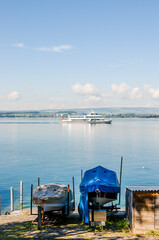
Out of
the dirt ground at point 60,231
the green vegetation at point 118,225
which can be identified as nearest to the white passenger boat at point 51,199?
the dirt ground at point 60,231

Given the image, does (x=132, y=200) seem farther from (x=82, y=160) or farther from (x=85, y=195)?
(x=82, y=160)

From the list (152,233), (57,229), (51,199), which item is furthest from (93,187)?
(152,233)

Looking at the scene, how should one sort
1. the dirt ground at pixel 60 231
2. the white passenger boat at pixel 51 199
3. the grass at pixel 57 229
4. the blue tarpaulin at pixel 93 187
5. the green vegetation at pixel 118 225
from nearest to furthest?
the dirt ground at pixel 60 231, the grass at pixel 57 229, the green vegetation at pixel 118 225, the blue tarpaulin at pixel 93 187, the white passenger boat at pixel 51 199

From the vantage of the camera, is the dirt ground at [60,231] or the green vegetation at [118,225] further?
the green vegetation at [118,225]

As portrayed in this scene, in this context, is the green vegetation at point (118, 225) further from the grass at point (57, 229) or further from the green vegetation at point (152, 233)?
the green vegetation at point (152, 233)

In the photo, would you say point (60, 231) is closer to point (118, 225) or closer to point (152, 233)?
point (118, 225)

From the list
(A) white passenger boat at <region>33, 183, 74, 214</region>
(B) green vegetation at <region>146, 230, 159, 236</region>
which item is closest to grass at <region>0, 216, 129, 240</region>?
(A) white passenger boat at <region>33, 183, 74, 214</region>

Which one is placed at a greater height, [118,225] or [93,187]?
[93,187]

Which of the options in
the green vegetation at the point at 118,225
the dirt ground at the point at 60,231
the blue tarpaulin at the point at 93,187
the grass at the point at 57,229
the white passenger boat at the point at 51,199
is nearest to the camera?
the dirt ground at the point at 60,231

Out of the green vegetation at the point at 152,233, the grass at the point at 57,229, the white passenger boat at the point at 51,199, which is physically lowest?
the grass at the point at 57,229

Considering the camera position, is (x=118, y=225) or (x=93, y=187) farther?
(x=93, y=187)

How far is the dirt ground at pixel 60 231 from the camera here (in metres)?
12.3

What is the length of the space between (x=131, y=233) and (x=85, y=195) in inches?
112

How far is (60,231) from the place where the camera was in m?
13.0
